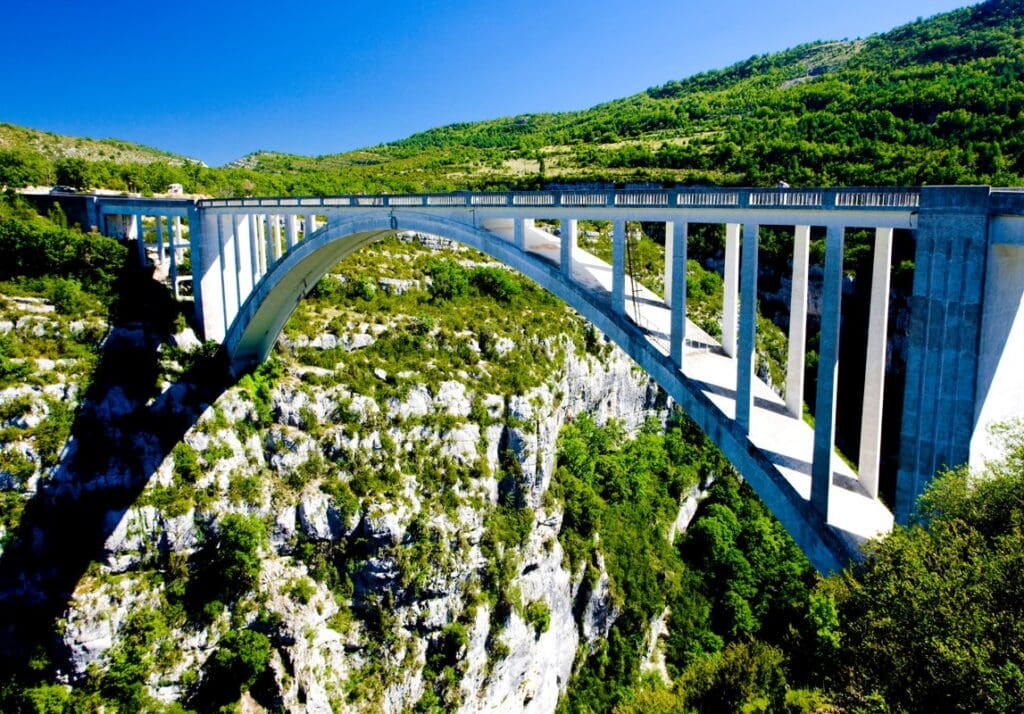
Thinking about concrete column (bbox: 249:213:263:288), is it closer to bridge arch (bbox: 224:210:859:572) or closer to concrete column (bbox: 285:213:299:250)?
bridge arch (bbox: 224:210:859:572)

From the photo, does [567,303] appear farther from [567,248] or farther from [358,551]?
[358,551]

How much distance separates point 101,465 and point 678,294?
21.7 metres

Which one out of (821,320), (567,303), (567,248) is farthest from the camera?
(567,303)

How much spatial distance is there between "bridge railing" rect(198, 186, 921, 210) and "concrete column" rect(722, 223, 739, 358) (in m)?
0.77

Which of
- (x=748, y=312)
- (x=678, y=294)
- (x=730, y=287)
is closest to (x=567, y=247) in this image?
(x=678, y=294)

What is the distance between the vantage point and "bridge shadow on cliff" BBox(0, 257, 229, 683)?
2167cm

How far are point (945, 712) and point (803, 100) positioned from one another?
63.3 meters

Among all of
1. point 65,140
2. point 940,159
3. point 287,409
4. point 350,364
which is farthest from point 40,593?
point 65,140

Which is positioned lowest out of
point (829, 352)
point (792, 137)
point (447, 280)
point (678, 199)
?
point (447, 280)

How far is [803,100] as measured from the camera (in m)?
60.9

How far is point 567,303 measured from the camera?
16891 millimetres

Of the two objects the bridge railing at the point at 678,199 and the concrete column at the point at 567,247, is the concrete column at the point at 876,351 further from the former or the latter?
the concrete column at the point at 567,247

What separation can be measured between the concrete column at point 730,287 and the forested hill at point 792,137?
2706 centimetres

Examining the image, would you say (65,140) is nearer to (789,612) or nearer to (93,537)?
(93,537)
